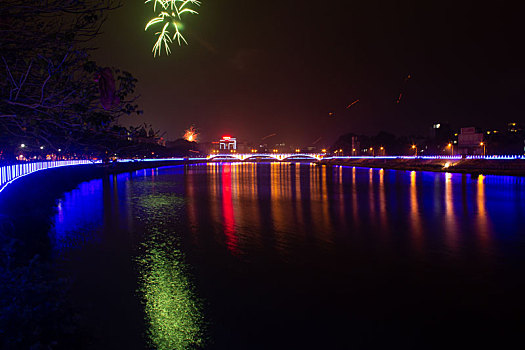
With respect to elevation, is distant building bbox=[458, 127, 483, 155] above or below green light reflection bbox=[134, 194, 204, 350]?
above

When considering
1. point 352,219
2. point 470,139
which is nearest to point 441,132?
point 470,139

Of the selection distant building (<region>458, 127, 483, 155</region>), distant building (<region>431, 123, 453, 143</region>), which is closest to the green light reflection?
distant building (<region>458, 127, 483, 155</region>)

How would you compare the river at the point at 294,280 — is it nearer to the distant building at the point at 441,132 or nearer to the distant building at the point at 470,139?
the distant building at the point at 470,139

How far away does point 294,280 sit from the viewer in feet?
28.7

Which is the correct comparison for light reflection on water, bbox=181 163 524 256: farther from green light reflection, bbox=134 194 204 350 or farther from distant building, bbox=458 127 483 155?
distant building, bbox=458 127 483 155

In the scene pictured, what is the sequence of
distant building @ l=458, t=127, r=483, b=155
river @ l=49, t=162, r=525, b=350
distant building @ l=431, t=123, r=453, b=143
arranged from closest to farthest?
river @ l=49, t=162, r=525, b=350 → distant building @ l=458, t=127, r=483, b=155 → distant building @ l=431, t=123, r=453, b=143

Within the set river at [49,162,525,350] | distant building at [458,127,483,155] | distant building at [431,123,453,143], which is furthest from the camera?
distant building at [431,123,453,143]

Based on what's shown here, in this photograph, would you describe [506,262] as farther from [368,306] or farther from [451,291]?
[368,306]

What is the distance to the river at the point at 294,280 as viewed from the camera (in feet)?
20.1

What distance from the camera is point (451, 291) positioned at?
802 centimetres

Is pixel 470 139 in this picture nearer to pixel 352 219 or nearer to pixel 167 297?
pixel 352 219

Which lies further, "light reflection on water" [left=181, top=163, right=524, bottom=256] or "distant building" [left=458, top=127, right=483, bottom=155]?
"distant building" [left=458, top=127, right=483, bottom=155]

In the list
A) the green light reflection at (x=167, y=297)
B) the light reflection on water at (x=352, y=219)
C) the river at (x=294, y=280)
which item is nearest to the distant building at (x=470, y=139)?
the light reflection on water at (x=352, y=219)

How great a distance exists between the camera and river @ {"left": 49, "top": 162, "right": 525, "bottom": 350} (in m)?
6.13
